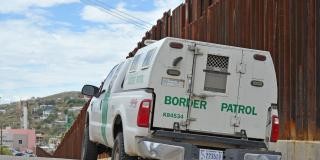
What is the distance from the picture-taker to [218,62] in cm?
916

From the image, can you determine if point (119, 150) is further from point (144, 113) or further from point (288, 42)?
point (288, 42)

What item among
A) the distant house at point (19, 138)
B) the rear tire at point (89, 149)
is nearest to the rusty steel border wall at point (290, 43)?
the rear tire at point (89, 149)

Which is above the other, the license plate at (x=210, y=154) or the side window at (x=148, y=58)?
the side window at (x=148, y=58)

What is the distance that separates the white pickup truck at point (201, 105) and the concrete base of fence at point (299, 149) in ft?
5.74

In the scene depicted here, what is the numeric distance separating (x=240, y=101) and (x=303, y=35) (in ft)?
12.5

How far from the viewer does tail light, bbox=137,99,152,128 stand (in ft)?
28.8

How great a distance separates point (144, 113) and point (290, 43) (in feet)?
17.0

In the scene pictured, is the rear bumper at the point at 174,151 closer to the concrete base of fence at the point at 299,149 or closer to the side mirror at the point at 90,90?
the concrete base of fence at the point at 299,149

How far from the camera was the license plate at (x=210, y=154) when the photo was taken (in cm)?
879

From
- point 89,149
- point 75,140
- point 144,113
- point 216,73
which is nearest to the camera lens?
point 144,113

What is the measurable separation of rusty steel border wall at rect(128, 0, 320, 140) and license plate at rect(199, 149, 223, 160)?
3.27m

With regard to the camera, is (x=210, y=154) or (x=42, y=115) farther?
(x=42, y=115)

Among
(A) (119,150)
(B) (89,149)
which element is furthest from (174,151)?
(B) (89,149)

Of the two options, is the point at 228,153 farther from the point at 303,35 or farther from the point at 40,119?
the point at 40,119
